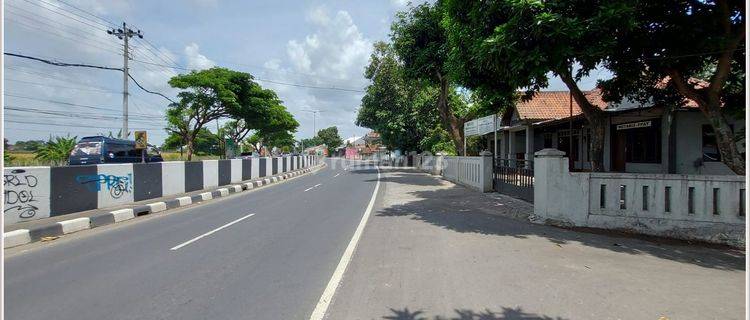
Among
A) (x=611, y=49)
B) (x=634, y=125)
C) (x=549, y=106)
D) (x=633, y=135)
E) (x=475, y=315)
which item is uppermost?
(x=549, y=106)

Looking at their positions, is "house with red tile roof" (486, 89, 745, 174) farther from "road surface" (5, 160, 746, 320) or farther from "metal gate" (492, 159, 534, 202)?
"road surface" (5, 160, 746, 320)

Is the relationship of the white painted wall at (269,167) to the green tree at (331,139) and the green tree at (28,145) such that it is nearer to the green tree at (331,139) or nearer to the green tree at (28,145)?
the green tree at (28,145)

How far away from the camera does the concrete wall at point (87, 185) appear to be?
27.9ft

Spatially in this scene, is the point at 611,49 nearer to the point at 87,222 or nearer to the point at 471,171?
the point at 471,171

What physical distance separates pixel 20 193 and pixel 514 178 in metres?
12.4

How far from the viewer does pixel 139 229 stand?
8.53 m

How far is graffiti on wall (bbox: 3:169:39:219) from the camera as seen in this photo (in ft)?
27.1

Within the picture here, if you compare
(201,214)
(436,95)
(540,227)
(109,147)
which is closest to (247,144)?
(436,95)

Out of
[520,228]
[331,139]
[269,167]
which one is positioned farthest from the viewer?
[331,139]

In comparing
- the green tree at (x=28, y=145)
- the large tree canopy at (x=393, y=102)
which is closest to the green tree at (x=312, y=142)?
the green tree at (x=28, y=145)

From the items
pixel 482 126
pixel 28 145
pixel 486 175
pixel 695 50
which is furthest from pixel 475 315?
pixel 28 145

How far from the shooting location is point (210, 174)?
17516 mm

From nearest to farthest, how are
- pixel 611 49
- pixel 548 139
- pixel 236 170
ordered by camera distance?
1. pixel 611 49
2. pixel 236 170
3. pixel 548 139

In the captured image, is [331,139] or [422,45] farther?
[331,139]
